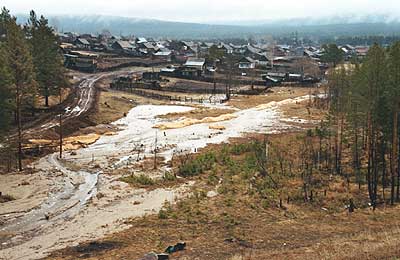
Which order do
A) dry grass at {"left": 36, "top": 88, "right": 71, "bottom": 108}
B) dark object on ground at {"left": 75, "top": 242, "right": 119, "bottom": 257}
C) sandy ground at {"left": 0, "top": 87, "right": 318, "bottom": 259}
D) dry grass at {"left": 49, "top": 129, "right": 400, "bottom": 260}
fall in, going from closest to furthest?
dry grass at {"left": 49, "top": 129, "right": 400, "bottom": 260}
dark object on ground at {"left": 75, "top": 242, "right": 119, "bottom": 257}
sandy ground at {"left": 0, "top": 87, "right": 318, "bottom": 259}
dry grass at {"left": 36, "top": 88, "right": 71, "bottom": 108}

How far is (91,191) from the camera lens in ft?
93.5

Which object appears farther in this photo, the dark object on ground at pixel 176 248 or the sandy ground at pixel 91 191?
the sandy ground at pixel 91 191

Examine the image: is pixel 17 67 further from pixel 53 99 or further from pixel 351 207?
pixel 53 99

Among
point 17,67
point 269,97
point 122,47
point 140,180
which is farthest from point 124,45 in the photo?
point 140,180

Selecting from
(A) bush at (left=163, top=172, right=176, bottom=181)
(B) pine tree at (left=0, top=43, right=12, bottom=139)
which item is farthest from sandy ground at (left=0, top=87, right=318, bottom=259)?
(B) pine tree at (left=0, top=43, right=12, bottom=139)

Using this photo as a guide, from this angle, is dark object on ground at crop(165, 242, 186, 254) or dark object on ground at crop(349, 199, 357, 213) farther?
dark object on ground at crop(349, 199, 357, 213)

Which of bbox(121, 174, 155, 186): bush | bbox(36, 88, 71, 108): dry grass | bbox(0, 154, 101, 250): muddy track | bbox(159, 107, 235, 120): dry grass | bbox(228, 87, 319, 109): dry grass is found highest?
bbox(36, 88, 71, 108): dry grass

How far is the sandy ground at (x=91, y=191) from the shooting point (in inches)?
844

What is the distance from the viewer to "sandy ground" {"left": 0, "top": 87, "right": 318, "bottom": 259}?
2144 centimetres

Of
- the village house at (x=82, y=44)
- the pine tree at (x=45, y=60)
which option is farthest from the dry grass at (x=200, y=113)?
the village house at (x=82, y=44)

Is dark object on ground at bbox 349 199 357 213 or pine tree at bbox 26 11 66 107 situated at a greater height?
pine tree at bbox 26 11 66 107

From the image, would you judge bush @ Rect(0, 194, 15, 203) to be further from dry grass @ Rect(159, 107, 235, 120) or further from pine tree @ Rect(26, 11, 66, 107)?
dry grass @ Rect(159, 107, 235, 120)

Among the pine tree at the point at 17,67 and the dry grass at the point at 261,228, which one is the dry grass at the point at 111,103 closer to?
the pine tree at the point at 17,67

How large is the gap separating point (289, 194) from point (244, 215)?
4.52 m
